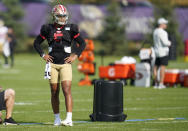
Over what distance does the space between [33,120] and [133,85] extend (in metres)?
9.52

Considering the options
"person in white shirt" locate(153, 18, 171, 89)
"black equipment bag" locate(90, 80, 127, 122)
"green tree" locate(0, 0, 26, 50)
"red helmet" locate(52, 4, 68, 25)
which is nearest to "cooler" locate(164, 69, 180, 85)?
"person in white shirt" locate(153, 18, 171, 89)

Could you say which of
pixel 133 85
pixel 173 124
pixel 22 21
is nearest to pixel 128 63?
pixel 133 85

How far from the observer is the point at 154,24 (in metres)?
44.7

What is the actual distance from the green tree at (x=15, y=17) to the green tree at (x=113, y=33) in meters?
Answer: 6.32

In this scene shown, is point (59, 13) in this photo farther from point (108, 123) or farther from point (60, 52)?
point (108, 123)

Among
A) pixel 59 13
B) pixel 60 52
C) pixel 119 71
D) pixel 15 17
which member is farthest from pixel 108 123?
pixel 15 17

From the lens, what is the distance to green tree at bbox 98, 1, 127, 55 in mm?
45656

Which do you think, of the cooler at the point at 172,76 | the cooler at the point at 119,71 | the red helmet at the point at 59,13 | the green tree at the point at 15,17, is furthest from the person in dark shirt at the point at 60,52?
the green tree at the point at 15,17

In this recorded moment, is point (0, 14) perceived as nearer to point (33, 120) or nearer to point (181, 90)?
point (181, 90)

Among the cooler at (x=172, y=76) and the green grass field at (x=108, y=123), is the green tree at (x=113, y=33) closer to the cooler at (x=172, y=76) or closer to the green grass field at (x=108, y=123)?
the green grass field at (x=108, y=123)

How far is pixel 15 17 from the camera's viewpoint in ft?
159

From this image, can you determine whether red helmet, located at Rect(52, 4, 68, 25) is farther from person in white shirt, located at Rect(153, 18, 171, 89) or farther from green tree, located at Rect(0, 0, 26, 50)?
green tree, located at Rect(0, 0, 26, 50)

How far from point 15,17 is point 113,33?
28.0 ft

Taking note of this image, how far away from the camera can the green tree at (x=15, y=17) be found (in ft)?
154
